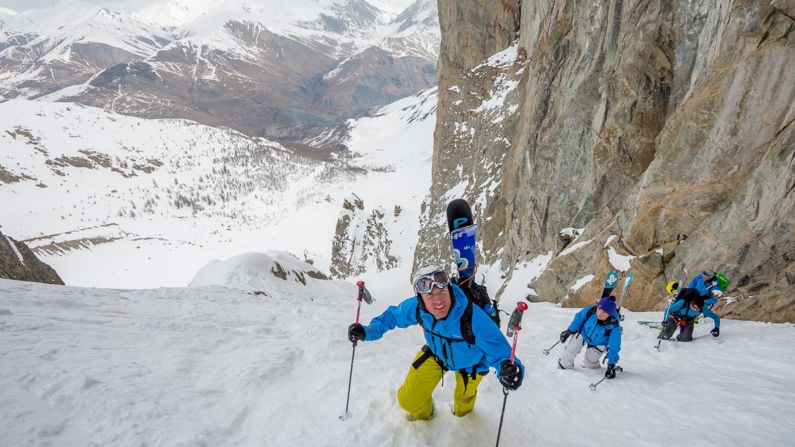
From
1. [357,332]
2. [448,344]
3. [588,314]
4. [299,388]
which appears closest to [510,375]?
[448,344]

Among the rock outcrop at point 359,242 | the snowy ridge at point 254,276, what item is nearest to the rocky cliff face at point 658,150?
the snowy ridge at point 254,276

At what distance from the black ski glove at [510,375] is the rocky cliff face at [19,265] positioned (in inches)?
634

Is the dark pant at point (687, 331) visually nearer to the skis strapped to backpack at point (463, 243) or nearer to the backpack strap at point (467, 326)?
the skis strapped to backpack at point (463, 243)

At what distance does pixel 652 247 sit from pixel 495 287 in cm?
1042

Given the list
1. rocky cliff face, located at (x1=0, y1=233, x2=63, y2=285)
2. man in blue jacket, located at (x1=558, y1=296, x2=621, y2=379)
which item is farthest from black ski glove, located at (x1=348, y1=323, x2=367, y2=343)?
rocky cliff face, located at (x1=0, y1=233, x2=63, y2=285)

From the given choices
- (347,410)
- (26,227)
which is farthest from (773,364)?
(26,227)

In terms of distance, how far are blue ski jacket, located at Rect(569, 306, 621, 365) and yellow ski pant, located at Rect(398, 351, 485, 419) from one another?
11.9ft

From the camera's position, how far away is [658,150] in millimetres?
12828

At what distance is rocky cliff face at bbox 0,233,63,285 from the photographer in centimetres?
1283

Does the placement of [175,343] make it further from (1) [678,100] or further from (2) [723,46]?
(1) [678,100]

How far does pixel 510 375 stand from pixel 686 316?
25.0ft

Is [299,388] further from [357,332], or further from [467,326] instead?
[467,326]

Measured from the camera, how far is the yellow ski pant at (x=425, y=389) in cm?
486

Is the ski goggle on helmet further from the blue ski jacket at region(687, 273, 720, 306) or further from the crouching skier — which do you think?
the blue ski jacket at region(687, 273, 720, 306)
